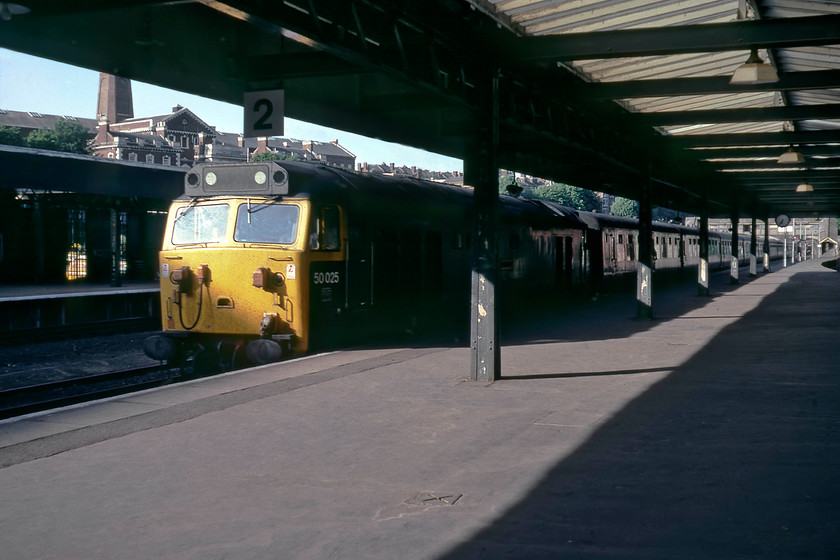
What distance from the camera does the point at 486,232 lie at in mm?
10195

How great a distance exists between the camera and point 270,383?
9.64 m

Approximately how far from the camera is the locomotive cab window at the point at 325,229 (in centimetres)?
1141

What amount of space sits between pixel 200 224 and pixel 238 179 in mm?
919

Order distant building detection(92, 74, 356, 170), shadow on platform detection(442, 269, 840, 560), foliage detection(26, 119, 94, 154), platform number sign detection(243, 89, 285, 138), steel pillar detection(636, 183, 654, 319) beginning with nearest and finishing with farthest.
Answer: shadow on platform detection(442, 269, 840, 560) < platform number sign detection(243, 89, 285, 138) < steel pillar detection(636, 183, 654, 319) < foliage detection(26, 119, 94, 154) < distant building detection(92, 74, 356, 170)

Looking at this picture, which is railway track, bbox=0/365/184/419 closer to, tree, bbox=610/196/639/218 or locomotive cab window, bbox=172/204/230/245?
locomotive cab window, bbox=172/204/230/245

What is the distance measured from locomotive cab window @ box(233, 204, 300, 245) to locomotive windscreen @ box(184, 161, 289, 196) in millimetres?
230

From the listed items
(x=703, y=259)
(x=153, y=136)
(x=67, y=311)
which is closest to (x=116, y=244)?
(x=67, y=311)

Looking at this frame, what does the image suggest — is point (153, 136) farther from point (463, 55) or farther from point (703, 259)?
point (463, 55)

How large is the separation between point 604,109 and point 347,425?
373 inches

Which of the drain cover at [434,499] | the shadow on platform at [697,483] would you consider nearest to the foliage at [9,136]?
the shadow on platform at [697,483]

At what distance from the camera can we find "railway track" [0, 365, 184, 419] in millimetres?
10078

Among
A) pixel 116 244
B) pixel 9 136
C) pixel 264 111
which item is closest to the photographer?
pixel 264 111

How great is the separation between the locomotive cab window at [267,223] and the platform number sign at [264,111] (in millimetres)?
1831

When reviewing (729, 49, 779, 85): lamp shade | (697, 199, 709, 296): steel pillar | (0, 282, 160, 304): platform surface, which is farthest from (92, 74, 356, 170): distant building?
(729, 49, 779, 85): lamp shade
